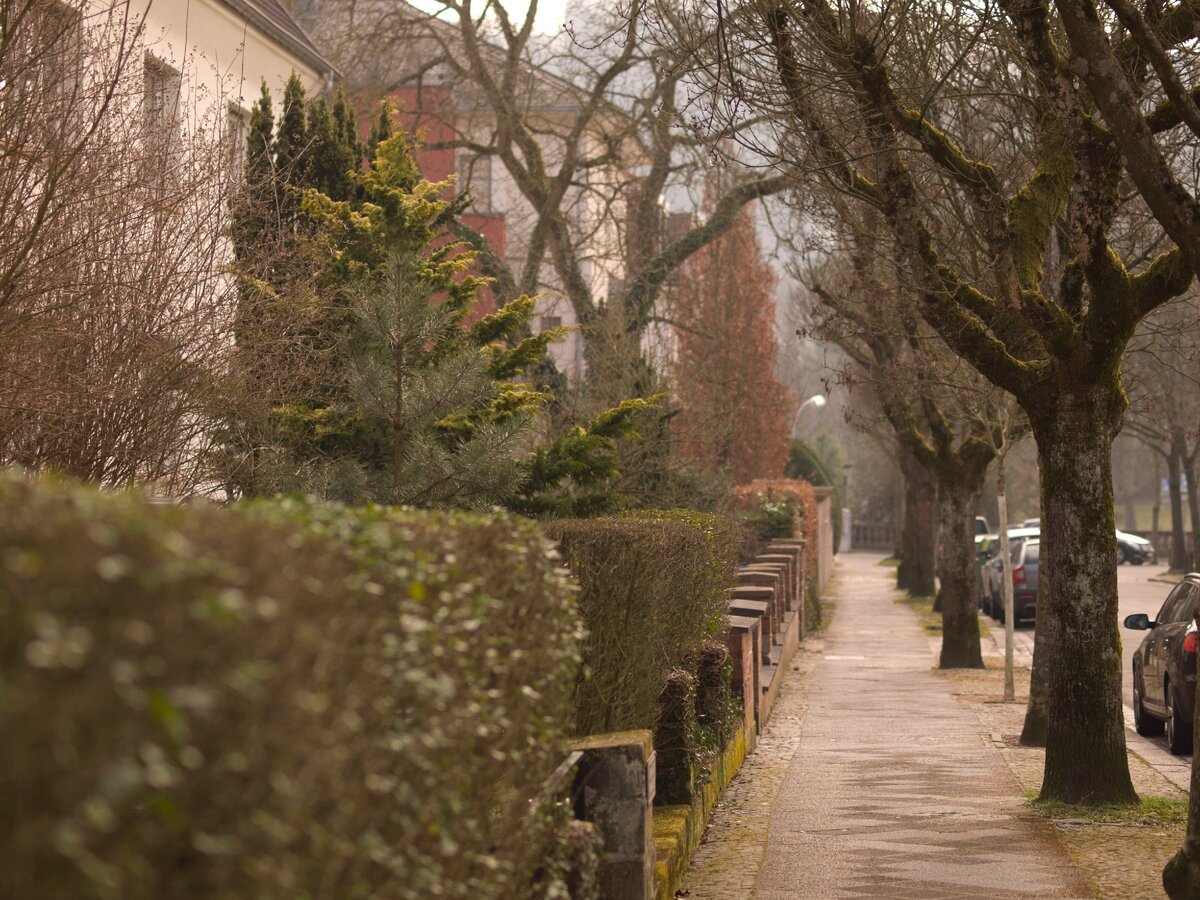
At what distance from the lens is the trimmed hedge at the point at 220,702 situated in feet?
6.17

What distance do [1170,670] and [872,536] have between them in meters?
68.6

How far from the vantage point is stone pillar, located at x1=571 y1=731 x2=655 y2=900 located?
5.89 meters

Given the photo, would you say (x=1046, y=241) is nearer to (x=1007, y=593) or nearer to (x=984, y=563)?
(x=1007, y=593)

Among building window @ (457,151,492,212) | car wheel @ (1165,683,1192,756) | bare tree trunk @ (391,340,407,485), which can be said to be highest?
building window @ (457,151,492,212)

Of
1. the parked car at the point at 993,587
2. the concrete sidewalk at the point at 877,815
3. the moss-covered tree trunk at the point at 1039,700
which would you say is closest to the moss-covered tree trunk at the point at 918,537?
the parked car at the point at 993,587

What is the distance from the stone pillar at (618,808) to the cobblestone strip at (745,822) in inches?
60.2

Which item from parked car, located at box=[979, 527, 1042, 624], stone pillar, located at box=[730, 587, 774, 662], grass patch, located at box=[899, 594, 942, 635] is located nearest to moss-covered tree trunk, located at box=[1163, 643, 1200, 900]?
stone pillar, located at box=[730, 587, 774, 662]

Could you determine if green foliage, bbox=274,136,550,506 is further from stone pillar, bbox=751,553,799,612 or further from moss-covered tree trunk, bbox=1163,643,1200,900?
stone pillar, bbox=751,553,799,612

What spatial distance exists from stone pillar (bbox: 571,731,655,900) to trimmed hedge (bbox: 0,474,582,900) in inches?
107

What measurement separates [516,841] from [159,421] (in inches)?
294

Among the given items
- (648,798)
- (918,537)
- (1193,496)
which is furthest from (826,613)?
(648,798)

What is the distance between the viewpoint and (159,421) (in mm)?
10789

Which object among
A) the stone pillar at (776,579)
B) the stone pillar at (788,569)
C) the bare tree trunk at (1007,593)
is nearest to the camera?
the bare tree trunk at (1007,593)

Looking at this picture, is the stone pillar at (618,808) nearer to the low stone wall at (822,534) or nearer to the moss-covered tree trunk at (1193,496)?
the low stone wall at (822,534)
